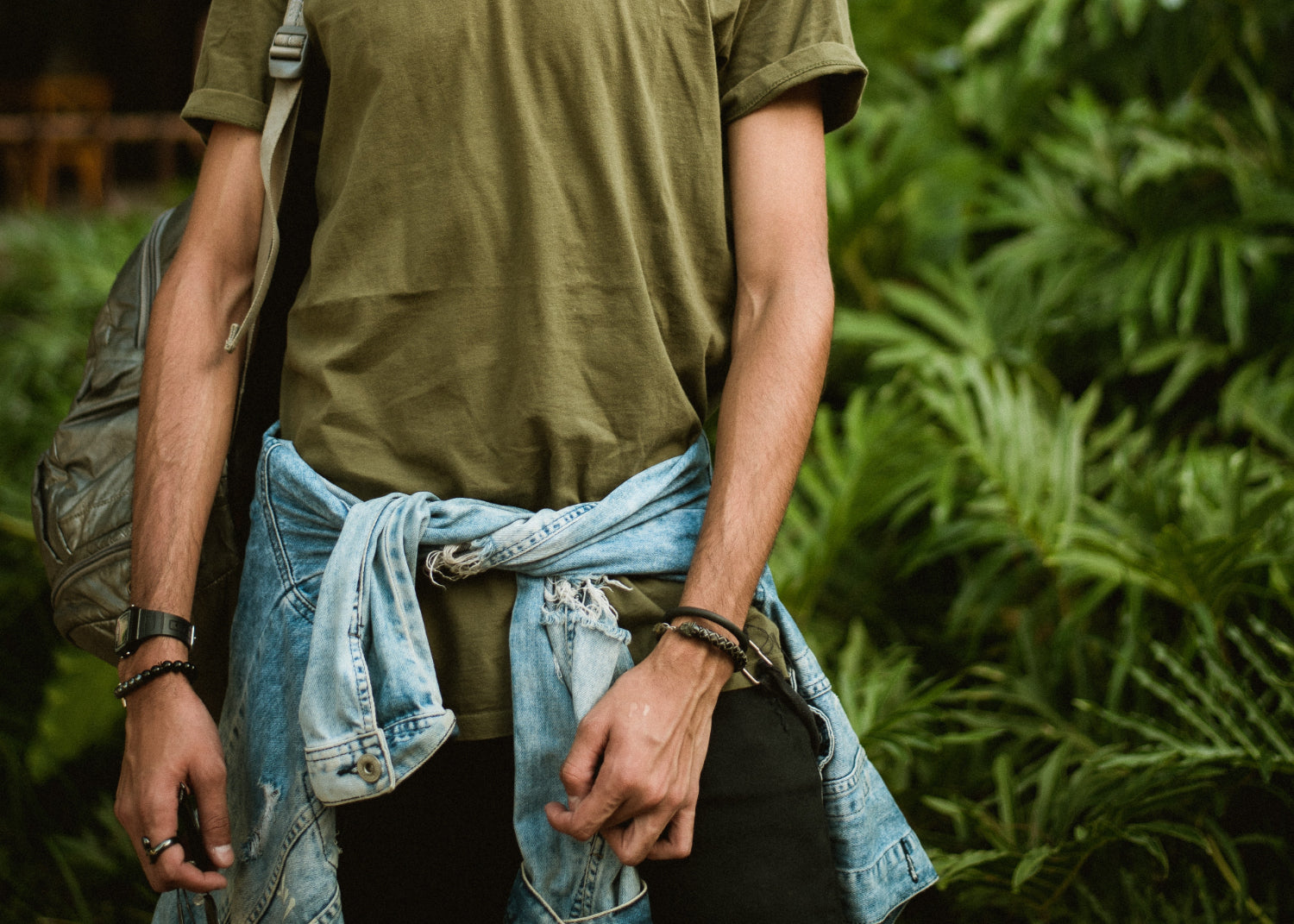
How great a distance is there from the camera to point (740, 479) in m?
1.03

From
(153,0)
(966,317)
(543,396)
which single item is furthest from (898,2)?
(153,0)

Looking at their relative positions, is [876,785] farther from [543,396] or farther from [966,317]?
[966,317]

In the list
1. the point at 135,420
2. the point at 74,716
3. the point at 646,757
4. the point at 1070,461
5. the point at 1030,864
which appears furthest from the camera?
the point at 74,716

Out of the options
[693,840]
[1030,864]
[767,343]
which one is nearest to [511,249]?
[767,343]

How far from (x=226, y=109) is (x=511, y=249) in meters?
0.43

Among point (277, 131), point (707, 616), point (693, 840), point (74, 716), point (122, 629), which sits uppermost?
point (277, 131)

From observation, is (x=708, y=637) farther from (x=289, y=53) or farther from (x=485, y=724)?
(x=289, y=53)

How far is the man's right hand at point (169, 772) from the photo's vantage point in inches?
40.1

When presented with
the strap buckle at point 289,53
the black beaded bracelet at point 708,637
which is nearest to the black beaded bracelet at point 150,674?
the black beaded bracelet at point 708,637

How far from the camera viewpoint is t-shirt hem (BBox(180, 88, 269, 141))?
3.83ft

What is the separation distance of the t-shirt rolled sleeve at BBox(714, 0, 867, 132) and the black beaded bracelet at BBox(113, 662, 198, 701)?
893 millimetres

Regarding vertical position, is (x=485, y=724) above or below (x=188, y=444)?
below

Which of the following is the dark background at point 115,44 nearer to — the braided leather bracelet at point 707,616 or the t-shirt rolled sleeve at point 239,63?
the t-shirt rolled sleeve at point 239,63

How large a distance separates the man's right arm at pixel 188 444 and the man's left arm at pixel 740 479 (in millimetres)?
437
